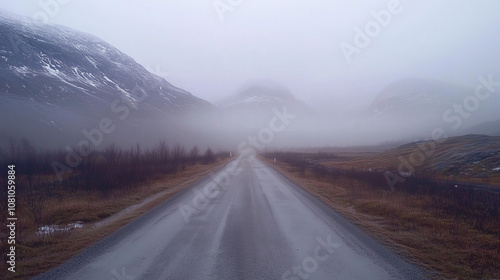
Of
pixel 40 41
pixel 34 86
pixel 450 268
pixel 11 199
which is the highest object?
pixel 40 41

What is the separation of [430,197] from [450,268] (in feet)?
35.4

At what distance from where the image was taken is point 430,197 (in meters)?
17.0

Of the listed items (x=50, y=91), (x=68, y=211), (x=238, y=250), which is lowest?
(x=238, y=250)

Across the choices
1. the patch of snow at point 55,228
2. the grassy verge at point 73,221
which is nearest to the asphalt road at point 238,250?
the grassy verge at point 73,221

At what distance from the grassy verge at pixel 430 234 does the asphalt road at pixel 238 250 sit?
0.65 metres

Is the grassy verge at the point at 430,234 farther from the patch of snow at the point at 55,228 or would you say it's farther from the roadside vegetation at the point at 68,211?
the patch of snow at the point at 55,228

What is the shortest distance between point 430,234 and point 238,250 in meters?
5.74

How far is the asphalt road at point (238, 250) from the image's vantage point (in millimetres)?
6715

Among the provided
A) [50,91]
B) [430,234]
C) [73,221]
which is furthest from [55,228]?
[50,91]

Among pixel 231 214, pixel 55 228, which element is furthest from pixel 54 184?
pixel 231 214

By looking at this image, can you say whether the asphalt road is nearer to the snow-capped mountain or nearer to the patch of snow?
the patch of snow

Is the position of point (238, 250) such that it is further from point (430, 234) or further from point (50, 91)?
point (50, 91)

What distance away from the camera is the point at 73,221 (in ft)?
41.3

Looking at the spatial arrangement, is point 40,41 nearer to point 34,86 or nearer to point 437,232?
point 34,86
